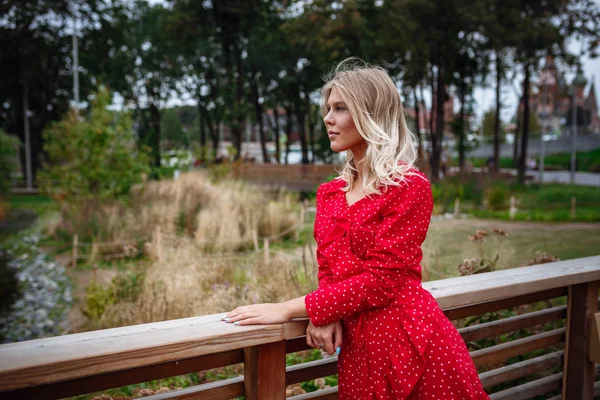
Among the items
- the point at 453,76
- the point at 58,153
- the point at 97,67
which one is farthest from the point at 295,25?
the point at 97,67

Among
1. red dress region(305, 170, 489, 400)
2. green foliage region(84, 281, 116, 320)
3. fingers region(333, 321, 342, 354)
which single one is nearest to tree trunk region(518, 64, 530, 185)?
green foliage region(84, 281, 116, 320)

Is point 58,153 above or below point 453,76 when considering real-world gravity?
below

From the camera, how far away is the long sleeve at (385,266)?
1.68m

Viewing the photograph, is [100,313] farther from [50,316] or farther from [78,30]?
[78,30]

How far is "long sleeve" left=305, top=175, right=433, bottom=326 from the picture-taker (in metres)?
1.68

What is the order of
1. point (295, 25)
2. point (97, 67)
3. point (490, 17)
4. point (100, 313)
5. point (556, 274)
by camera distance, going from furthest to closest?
point (97, 67)
point (295, 25)
point (490, 17)
point (100, 313)
point (556, 274)

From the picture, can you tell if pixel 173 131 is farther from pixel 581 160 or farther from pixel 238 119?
pixel 581 160

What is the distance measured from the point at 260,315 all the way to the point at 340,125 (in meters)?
0.66

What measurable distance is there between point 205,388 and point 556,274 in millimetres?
1582

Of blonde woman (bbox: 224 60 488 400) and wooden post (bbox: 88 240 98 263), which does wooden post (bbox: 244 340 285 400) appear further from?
wooden post (bbox: 88 240 98 263)

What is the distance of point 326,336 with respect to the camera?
172cm

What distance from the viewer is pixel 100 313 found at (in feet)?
22.0

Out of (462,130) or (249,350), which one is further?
(462,130)

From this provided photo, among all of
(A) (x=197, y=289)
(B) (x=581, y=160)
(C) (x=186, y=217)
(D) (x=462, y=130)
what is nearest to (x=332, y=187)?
(A) (x=197, y=289)
